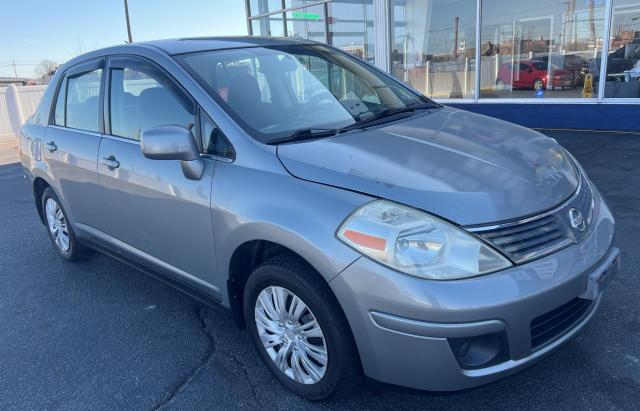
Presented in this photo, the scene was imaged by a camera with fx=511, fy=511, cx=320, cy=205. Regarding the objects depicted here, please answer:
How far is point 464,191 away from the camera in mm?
2148

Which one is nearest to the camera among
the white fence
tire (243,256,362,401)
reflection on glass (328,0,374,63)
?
tire (243,256,362,401)

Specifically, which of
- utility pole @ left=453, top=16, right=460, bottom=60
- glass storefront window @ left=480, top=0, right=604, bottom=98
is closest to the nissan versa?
glass storefront window @ left=480, top=0, right=604, bottom=98

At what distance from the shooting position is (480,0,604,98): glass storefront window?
31.2ft

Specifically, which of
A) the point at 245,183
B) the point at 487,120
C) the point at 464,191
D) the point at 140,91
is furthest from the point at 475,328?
the point at 140,91

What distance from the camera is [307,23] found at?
45.1ft

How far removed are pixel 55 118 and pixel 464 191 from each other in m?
3.52

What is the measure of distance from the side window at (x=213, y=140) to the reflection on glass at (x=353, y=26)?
995 cm

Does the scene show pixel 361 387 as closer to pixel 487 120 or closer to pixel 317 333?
pixel 317 333

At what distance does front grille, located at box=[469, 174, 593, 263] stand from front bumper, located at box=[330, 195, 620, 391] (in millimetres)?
43

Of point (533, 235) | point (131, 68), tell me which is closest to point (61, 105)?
point (131, 68)

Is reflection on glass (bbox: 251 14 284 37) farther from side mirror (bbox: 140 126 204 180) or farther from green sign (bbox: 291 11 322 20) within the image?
side mirror (bbox: 140 126 204 180)

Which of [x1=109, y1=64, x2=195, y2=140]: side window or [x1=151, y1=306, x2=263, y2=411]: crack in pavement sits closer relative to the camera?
[x1=151, y1=306, x2=263, y2=411]: crack in pavement

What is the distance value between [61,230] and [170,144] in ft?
8.26

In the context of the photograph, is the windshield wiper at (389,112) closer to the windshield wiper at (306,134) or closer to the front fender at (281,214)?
the windshield wiper at (306,134)
